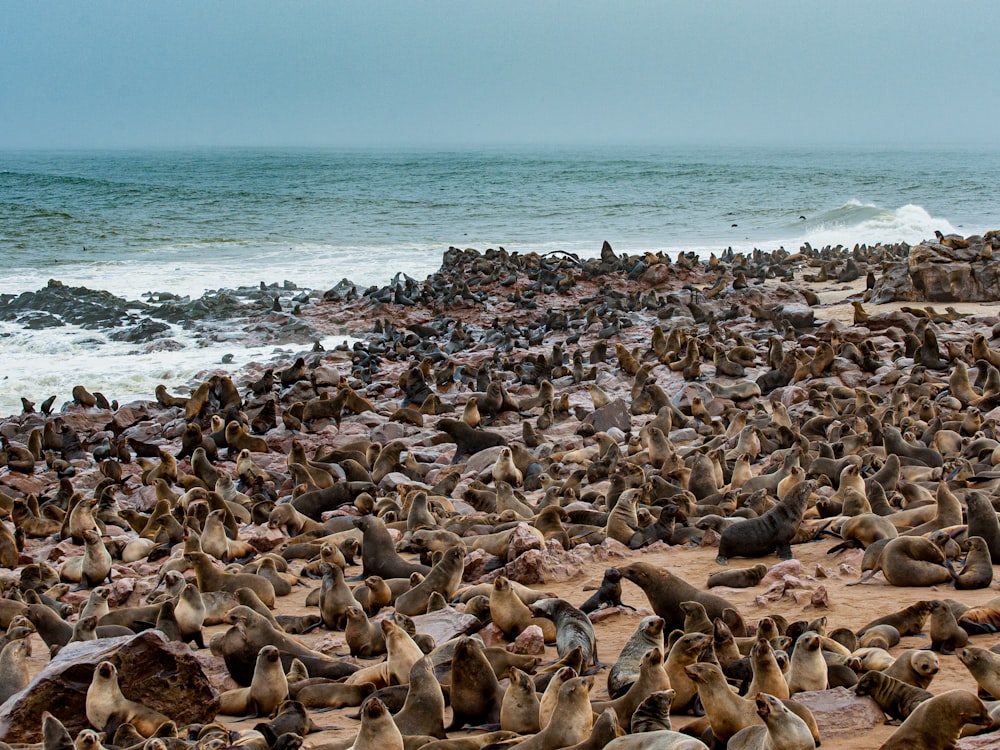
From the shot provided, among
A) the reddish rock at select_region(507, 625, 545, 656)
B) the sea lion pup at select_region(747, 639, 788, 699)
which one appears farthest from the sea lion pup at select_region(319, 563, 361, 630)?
the sea lion pup at select_region(747, 639, 788, 699)

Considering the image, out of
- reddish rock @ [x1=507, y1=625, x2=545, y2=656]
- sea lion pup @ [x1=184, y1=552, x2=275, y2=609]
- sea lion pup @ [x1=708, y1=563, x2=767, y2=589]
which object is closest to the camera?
reddish rock @ [x1=507, y1=625, x2=545, y2=656]

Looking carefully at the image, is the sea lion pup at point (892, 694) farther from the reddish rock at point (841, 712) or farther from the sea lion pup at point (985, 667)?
the sea lion pup at point (985, 667)

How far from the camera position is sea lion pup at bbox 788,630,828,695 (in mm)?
4285

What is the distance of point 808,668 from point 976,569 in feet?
6.35

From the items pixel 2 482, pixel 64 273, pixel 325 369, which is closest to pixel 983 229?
pixel 325 369

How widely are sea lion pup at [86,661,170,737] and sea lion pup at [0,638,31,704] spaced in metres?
0.95

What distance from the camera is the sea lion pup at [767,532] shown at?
6719mm

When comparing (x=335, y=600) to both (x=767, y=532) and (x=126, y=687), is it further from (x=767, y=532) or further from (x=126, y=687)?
(x=767, y=532)

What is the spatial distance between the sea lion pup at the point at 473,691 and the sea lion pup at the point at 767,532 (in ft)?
8.63

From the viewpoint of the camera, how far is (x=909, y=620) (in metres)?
5.01

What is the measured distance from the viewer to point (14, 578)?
7.83 meters

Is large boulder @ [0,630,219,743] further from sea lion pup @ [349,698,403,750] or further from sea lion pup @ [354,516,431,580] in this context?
sea lion pup @ [354,516,431,580]

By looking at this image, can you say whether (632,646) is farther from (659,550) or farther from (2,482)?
(2,482)

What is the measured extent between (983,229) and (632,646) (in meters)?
33.6
